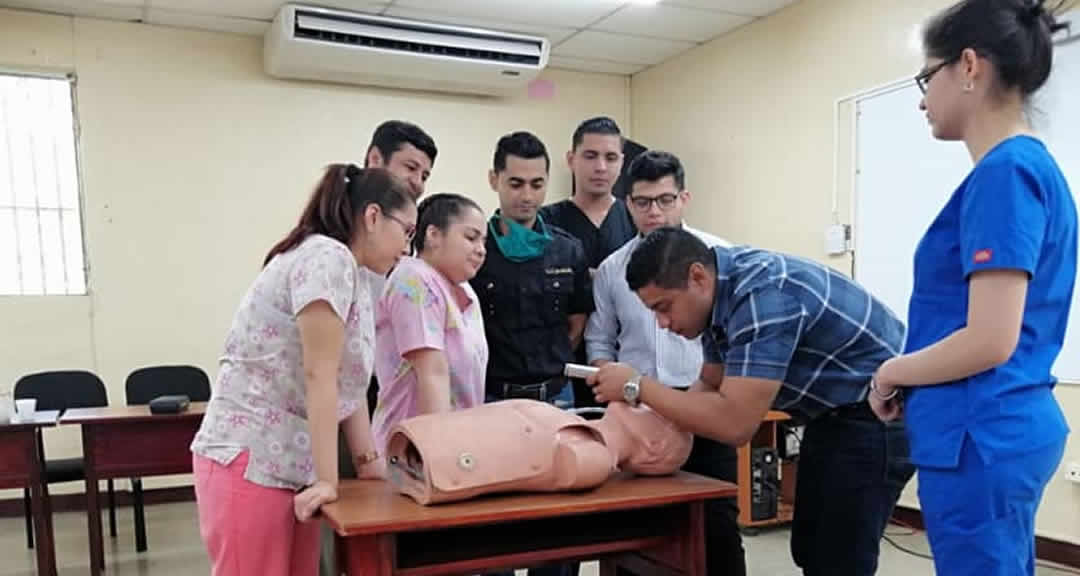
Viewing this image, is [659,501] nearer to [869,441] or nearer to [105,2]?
[869,441]

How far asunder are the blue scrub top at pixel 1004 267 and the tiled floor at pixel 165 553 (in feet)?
6.99

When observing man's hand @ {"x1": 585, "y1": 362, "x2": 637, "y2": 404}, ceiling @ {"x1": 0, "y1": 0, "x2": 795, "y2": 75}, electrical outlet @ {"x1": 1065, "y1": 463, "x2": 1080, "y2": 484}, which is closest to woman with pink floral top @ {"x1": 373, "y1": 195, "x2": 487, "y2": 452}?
man's hand @ {"x1": 585, "y1": 362, "x2": 637, "y2": 404}

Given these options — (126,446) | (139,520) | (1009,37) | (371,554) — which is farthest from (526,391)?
(139,520)

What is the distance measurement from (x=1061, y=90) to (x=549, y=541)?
107 inches

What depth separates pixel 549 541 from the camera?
153cm

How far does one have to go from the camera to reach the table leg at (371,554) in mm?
1323

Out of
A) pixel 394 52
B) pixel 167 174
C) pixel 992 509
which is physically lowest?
pixel 992 509

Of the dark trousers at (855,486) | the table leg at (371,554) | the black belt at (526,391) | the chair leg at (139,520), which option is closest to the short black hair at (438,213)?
the black belt at (526,391)

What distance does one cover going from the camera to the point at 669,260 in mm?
1523

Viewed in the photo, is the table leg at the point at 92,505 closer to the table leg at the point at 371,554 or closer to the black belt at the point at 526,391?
the black belt at the point at 526,391

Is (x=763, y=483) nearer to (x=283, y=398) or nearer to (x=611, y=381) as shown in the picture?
(x=611, y=381)

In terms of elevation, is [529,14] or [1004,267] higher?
[529,14]

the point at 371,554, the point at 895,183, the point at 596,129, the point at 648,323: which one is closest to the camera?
the point at 371,554

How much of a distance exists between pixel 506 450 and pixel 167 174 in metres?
3.84
